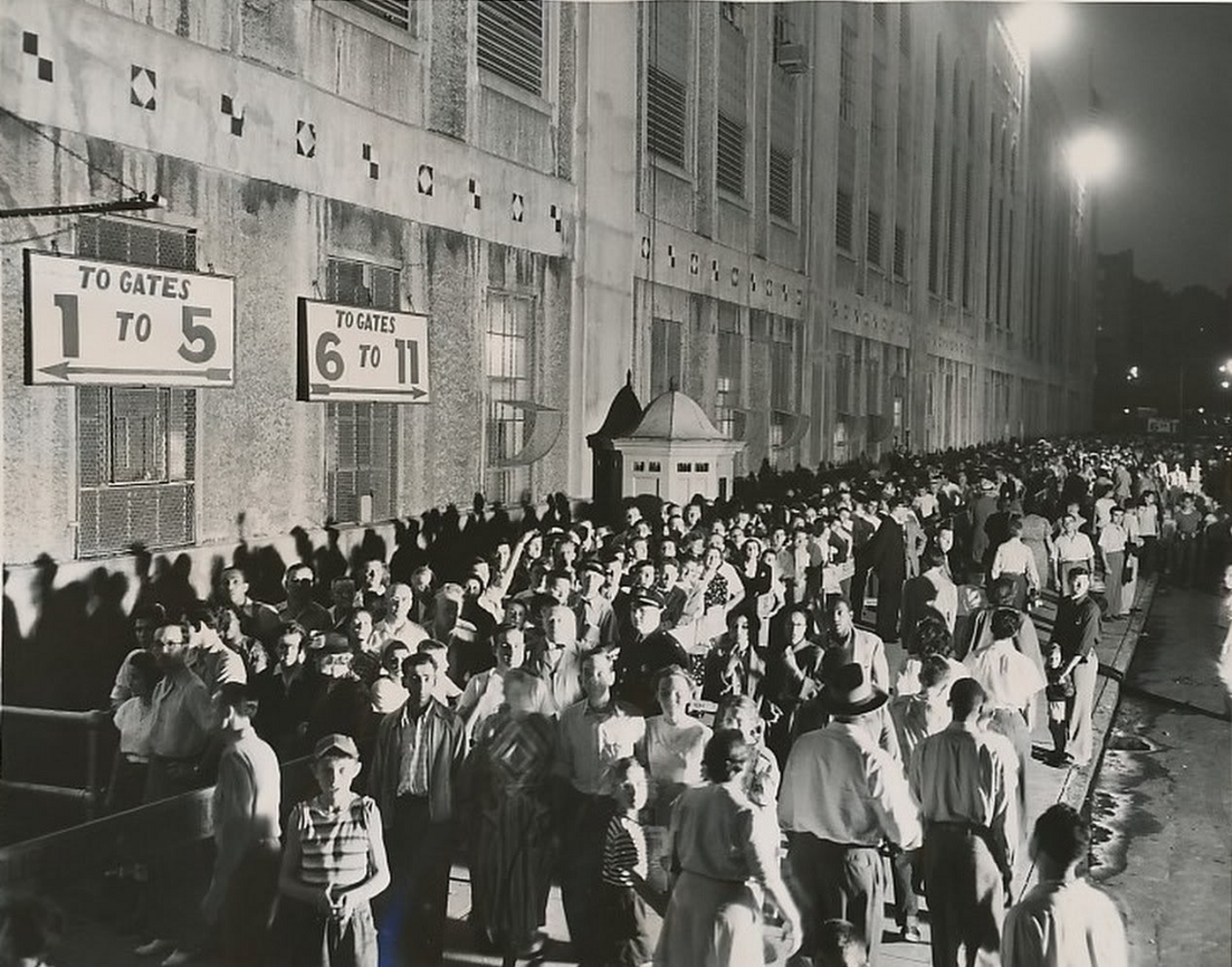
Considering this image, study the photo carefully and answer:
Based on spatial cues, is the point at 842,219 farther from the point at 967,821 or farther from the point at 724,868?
the point at 724,868

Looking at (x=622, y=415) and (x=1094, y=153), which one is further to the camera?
(x=622, y=415)

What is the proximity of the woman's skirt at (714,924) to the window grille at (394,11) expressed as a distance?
7924 mm

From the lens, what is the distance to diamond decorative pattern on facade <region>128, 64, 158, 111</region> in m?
7.66

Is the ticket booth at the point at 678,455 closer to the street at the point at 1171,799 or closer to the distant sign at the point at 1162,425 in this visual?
the distant sign at the point at 1162,425

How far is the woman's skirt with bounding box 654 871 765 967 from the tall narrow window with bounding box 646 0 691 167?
28.5 feet

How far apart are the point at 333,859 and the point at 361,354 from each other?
5.98 meters

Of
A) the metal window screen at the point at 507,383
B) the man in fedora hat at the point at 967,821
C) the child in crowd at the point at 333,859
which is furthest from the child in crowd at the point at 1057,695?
the metal window screen at the point at 507,383

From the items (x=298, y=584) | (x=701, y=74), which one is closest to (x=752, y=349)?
(x=701, y=74)

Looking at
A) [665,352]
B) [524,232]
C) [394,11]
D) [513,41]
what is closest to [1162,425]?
[665,352]

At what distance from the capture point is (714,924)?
4152mm

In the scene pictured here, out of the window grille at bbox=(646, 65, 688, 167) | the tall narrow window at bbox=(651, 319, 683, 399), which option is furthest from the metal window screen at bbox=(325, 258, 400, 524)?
the window grille at bbox=(646, 65, 688, 167)

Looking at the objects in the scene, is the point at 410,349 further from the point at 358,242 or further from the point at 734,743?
the point at 734,743

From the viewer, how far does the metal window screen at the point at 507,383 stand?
36.9ft

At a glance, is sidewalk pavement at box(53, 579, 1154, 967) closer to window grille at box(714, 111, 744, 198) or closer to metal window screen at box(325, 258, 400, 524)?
metal window screen at box(325, 258, 400, 524)
